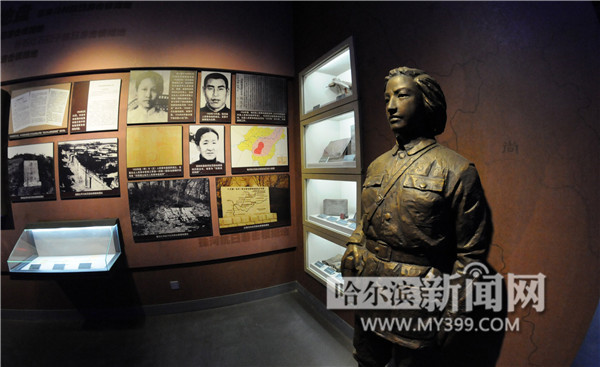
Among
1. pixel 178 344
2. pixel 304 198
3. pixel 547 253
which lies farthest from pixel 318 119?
pixel 178 344

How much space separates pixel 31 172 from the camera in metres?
2.74

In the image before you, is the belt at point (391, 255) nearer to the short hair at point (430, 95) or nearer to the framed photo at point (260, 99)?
the short hair at point (430, 95)

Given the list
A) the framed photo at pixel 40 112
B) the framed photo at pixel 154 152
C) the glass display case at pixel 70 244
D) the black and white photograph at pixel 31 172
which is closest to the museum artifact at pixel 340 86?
the framed photo at pixel 154 152

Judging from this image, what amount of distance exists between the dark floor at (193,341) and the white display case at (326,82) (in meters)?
2.59

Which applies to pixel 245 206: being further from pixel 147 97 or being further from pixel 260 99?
pixel 147 97

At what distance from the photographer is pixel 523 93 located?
3.74 ft

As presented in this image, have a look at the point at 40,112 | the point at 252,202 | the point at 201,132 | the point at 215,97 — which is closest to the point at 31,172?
the point at 40,112

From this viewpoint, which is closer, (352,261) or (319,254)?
(352,261)

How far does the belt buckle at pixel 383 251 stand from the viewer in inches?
46.1

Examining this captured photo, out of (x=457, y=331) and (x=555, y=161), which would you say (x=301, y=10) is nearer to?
(x=555, y=161)

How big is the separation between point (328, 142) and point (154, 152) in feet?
7.56

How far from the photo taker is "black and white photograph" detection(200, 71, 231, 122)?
2846 mm

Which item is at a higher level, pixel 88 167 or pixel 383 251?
pixel 88 167

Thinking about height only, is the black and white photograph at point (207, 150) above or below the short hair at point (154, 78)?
below
